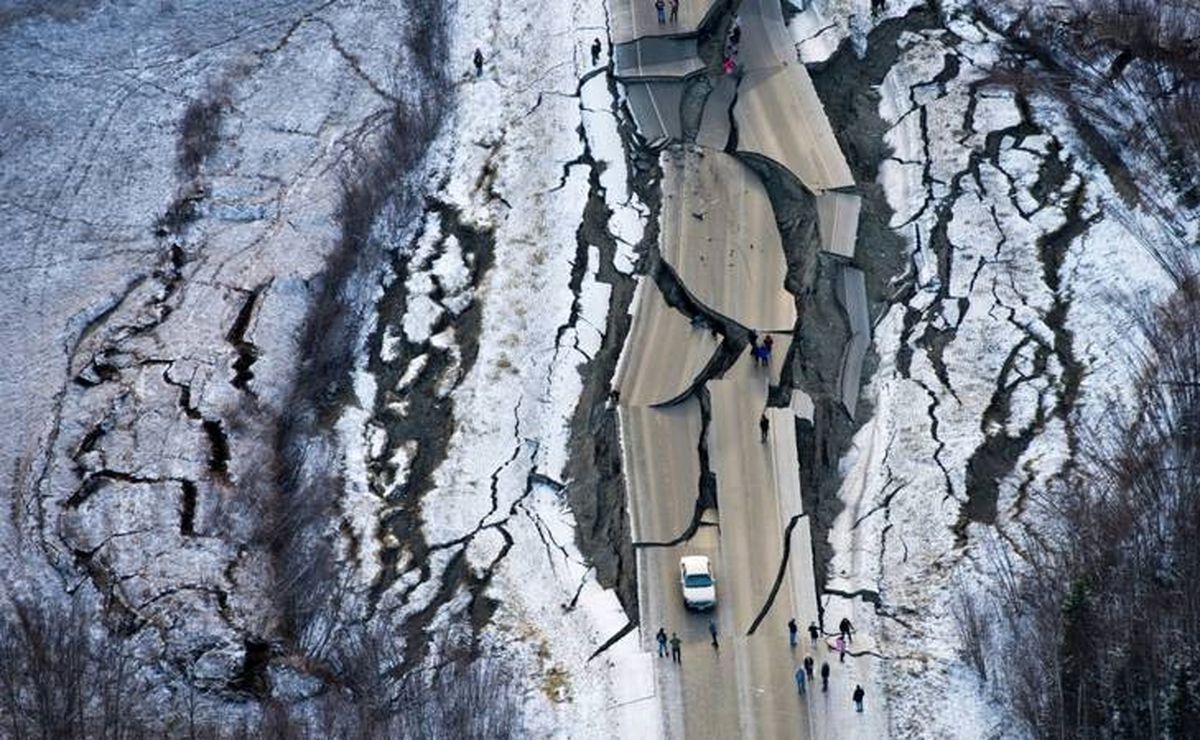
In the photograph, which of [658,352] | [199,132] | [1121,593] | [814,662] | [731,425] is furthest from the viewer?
[199,132]

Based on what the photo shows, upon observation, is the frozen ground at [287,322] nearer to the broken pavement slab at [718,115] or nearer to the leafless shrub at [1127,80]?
the broken pavement slab at [718,115]

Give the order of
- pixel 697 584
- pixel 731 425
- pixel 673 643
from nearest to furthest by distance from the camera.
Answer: pixel 673 643, pixel 697 584, pixel 731 425

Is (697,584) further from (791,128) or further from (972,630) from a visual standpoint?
(791,128)

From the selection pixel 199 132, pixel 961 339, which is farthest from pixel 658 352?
pixel 199 132

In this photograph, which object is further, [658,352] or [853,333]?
[853,333]

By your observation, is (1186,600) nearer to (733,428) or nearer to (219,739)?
(733,428)

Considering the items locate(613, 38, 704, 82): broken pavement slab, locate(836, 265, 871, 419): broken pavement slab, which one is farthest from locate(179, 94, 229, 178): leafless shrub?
locate(836, 265, 871, 419): broken pavement slab

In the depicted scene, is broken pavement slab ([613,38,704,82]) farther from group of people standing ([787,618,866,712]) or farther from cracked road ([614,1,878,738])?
group of people standing ([787,618,866,712])
